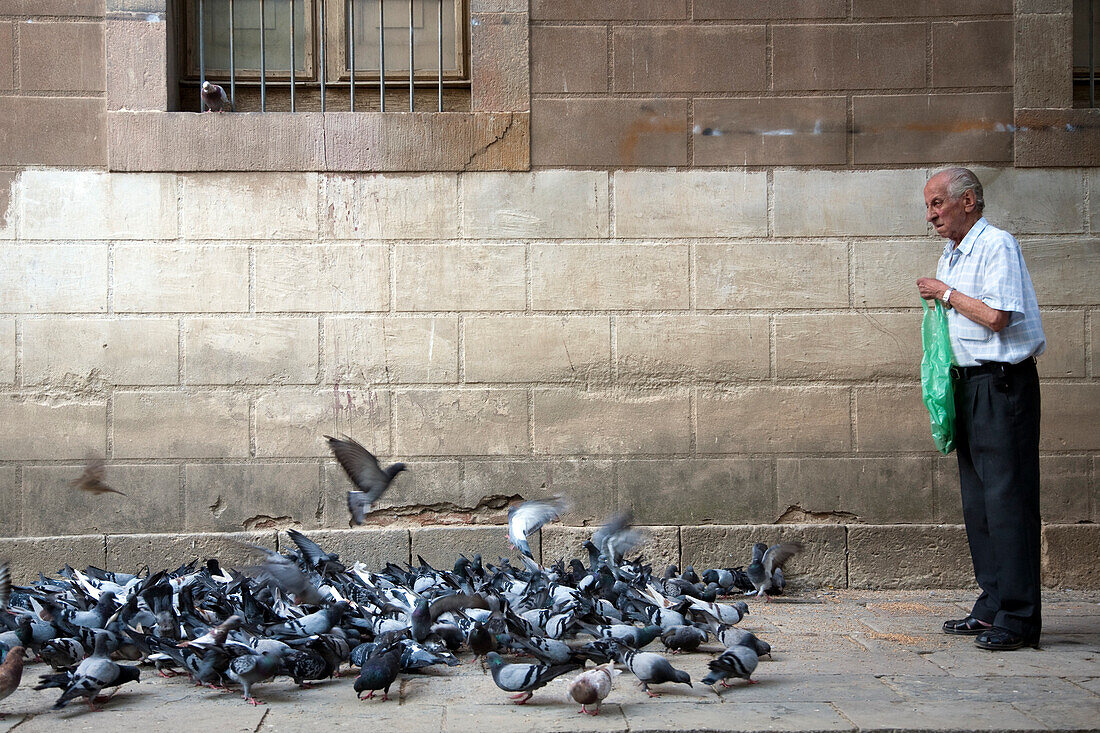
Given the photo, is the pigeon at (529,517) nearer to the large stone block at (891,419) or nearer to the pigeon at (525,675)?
the pigeon at (525,675)

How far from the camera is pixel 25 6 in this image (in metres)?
5.82

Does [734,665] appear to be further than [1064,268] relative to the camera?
No

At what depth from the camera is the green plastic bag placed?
14.5 ft

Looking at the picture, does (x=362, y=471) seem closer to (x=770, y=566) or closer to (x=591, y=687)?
(x=770, y=566)

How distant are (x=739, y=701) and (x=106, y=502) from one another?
397 cm

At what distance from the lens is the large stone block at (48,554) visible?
572 cm

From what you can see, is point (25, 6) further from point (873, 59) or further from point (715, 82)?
point (873, 59)

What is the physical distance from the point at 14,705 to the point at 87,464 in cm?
233

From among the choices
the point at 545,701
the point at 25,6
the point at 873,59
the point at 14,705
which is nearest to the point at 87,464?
the point at 14,705

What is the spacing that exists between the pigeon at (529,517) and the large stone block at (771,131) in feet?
7.29

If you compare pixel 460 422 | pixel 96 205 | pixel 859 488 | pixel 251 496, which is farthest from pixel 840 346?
pixel 96 205

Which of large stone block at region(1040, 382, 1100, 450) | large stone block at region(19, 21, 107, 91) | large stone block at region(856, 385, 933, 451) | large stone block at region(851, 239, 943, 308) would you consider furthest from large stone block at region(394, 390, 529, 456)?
large stone block at region(1040, 382, 1100, 450)

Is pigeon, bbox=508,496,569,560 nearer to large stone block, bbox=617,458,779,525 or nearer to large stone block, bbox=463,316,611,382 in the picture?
large stone block, bbox=617,458,779,525

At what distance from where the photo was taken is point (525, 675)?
11.6 ft
